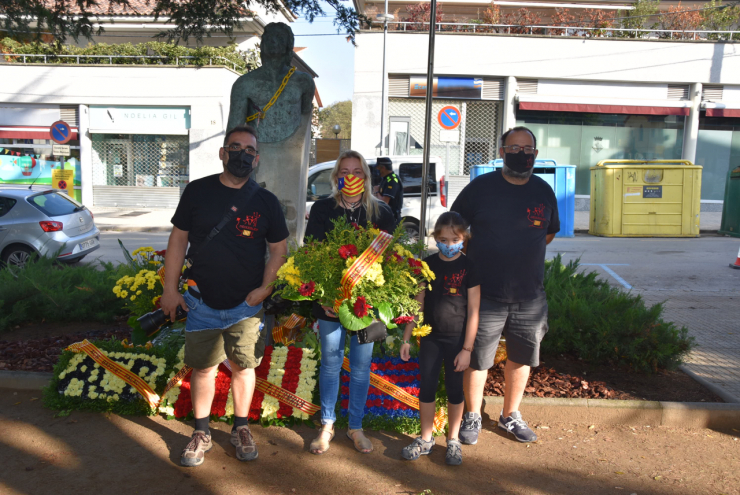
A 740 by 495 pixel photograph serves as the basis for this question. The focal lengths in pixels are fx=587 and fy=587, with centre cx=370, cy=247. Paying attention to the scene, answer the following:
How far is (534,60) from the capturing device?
21062mm

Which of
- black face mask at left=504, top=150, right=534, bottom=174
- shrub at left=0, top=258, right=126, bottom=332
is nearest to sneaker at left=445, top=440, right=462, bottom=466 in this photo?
black face mask at left=504, top=150, right=534, bottom=174

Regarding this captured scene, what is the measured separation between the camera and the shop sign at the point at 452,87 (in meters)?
21.2

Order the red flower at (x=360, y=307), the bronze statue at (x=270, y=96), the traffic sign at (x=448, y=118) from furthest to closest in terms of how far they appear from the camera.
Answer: the traffic sign at (x=448, y=118), the bronze statue at (x=270, y=96), the red flower at (x=360, y=307)

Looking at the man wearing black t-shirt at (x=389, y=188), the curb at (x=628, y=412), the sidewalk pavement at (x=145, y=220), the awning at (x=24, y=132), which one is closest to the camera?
the curb at (x=628, y=412)

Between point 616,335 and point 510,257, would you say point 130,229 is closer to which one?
point 616,335

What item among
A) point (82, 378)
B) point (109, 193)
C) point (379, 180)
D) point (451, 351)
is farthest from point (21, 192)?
A: point (109, 193)

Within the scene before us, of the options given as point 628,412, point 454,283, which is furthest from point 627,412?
point 454,283

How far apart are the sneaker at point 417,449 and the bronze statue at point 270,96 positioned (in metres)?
2.57

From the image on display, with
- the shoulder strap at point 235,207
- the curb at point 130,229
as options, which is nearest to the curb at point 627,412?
the shoulder strap at point 235,207

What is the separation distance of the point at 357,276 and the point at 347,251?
15 cm

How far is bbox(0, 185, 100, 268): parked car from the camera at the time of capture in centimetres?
943

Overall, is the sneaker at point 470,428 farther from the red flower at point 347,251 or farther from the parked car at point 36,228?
the parked car at point 36,228

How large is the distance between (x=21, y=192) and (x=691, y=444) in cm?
1018

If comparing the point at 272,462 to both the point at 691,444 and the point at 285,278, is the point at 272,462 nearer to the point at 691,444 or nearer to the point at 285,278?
the point at 285,278
